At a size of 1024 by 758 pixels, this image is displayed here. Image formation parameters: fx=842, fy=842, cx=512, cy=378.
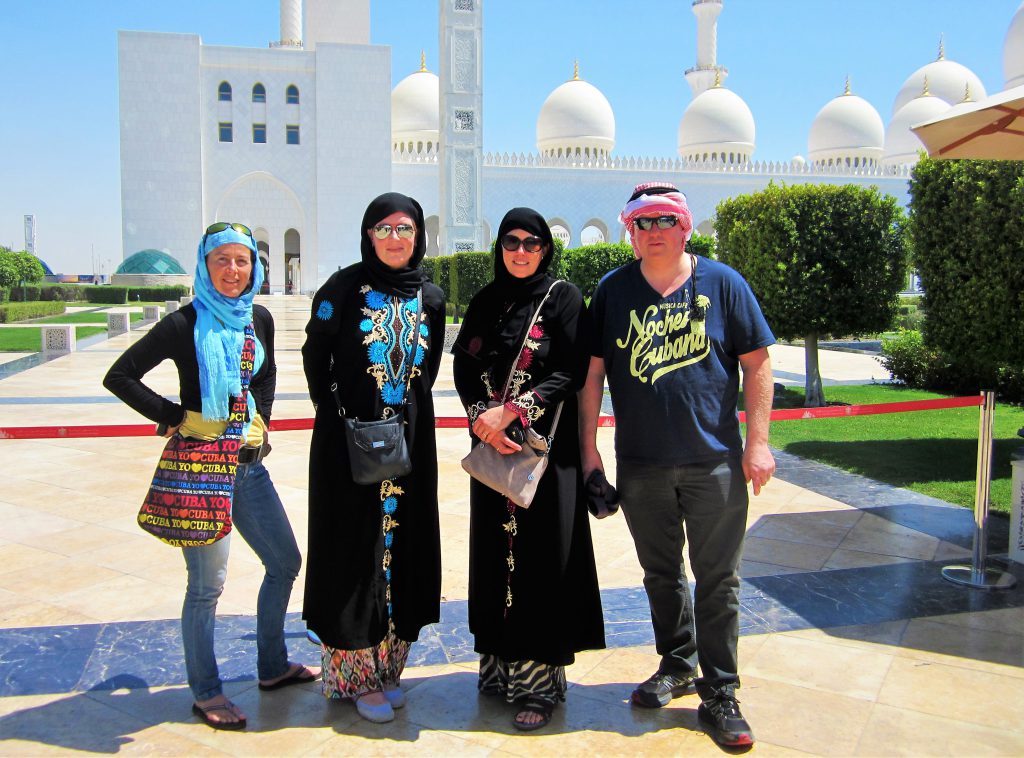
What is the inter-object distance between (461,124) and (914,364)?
19.8m

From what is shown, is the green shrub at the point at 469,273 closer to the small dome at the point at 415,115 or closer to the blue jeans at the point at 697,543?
the blue jeans at the point at 697,543

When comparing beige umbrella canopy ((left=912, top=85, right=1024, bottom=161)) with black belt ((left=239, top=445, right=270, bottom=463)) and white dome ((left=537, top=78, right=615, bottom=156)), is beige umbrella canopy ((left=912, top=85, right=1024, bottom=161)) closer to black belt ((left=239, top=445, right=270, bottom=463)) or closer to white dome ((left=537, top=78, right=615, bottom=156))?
black belt ((left=239, top=445, right=270, bottom=463))

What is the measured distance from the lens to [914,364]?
1180 centimetres

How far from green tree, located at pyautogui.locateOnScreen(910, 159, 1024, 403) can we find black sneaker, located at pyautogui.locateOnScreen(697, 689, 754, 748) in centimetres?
459

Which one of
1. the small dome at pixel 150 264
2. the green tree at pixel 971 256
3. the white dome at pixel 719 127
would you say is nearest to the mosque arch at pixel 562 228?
the white dome at pixel 719 127

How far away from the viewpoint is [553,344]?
109 inches

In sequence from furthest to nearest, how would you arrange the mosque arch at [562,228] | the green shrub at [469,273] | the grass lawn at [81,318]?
the mosque arch at [562,228]
the grass lawn at [81,318]
the green shrub at [469,273]

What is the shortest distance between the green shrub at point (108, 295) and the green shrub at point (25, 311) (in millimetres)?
5352

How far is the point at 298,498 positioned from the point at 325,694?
276 cm

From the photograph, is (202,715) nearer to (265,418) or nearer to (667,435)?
(265,418)

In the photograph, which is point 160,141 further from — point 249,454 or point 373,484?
point 373,484

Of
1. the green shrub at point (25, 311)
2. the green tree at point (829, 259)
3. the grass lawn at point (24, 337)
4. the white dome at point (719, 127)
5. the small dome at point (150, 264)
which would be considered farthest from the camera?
the white dome at point (719, 127)

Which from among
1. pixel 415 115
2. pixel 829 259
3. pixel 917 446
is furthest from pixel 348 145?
pixel 917 446

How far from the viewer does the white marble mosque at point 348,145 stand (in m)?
33.8
